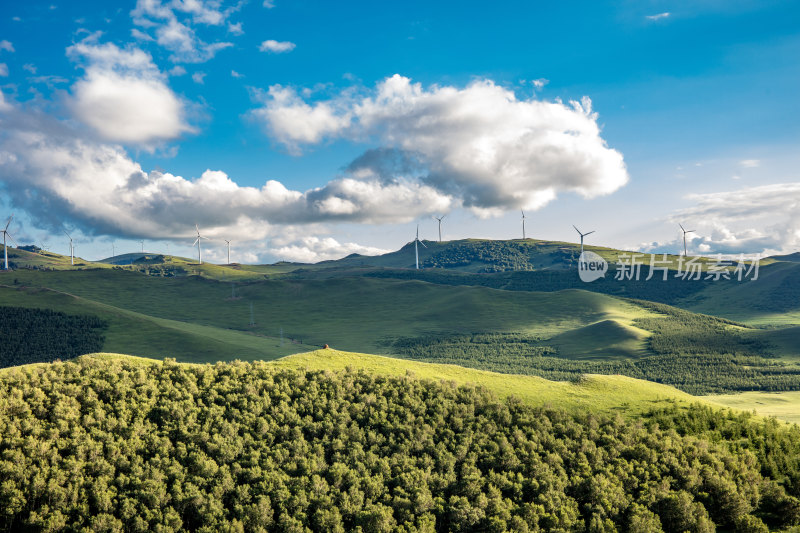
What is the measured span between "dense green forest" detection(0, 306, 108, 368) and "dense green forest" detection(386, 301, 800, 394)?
8085 centimetres

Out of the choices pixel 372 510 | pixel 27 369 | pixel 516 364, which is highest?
pixel 27 369

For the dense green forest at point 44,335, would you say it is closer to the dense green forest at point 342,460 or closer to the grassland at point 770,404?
the dense green forest at point 342,460

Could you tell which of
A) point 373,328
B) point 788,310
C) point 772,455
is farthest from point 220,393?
point 788,310

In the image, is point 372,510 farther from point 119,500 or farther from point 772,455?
point 772,455

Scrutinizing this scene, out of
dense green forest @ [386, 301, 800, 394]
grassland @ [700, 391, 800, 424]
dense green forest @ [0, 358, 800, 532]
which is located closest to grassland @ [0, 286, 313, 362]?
dense green forest @ [386, 301, 800, 394]

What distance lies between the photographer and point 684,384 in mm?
106688

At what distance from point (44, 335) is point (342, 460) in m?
125

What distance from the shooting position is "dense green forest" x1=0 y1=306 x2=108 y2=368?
381 ft

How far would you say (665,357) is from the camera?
127688mm

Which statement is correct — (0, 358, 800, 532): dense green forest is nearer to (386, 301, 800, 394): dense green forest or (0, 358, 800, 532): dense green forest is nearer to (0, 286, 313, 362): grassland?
(386, 301, 800, 394): dense green forest

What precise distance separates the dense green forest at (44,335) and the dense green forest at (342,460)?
94816 millimetres

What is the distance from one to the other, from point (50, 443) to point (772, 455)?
50680mm

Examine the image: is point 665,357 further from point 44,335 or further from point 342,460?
point 44,335

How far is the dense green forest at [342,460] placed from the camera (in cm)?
3003
